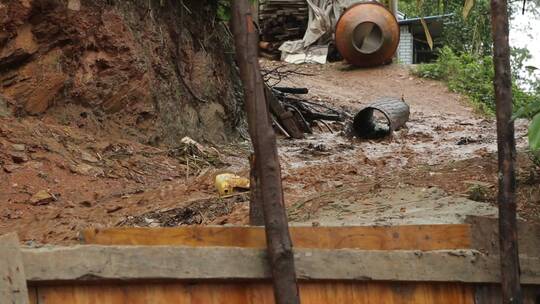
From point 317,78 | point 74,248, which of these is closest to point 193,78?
point 74,248

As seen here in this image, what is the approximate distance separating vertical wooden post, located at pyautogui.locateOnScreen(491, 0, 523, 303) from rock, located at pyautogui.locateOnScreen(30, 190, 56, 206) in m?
4.01

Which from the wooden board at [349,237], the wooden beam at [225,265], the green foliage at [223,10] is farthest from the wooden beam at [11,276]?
the green foliage at [223,10]

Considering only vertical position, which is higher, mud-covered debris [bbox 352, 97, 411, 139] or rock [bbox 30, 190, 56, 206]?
rock [bbox 30, 190, 56, 206]

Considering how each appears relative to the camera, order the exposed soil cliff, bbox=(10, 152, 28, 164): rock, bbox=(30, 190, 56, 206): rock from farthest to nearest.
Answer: the exposed soil cliff
bbox=(10, 152, 28, 164): rock
bbox=(30, 190, 56, 206): rock

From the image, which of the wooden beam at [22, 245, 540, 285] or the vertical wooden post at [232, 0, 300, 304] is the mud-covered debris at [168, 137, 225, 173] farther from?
the vertical wooden post at [232, 0, 300, 304]

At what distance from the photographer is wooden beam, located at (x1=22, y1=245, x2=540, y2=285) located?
101 inches

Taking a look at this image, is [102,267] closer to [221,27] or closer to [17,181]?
[17,181]

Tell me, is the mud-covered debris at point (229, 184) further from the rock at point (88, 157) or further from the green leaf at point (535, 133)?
the green leaf at point (535, 133)

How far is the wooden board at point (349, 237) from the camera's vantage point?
2717 mm

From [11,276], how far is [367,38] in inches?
657

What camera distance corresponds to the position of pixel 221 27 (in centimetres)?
1020

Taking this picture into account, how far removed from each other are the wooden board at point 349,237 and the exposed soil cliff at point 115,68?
4.30 meters

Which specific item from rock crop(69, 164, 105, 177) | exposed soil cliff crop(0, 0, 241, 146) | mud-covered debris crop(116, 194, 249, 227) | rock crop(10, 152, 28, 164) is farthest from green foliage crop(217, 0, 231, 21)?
mud-covered debris crop(116, 194, 249, 227)

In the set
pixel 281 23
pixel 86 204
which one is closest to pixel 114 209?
pixel 86 204
